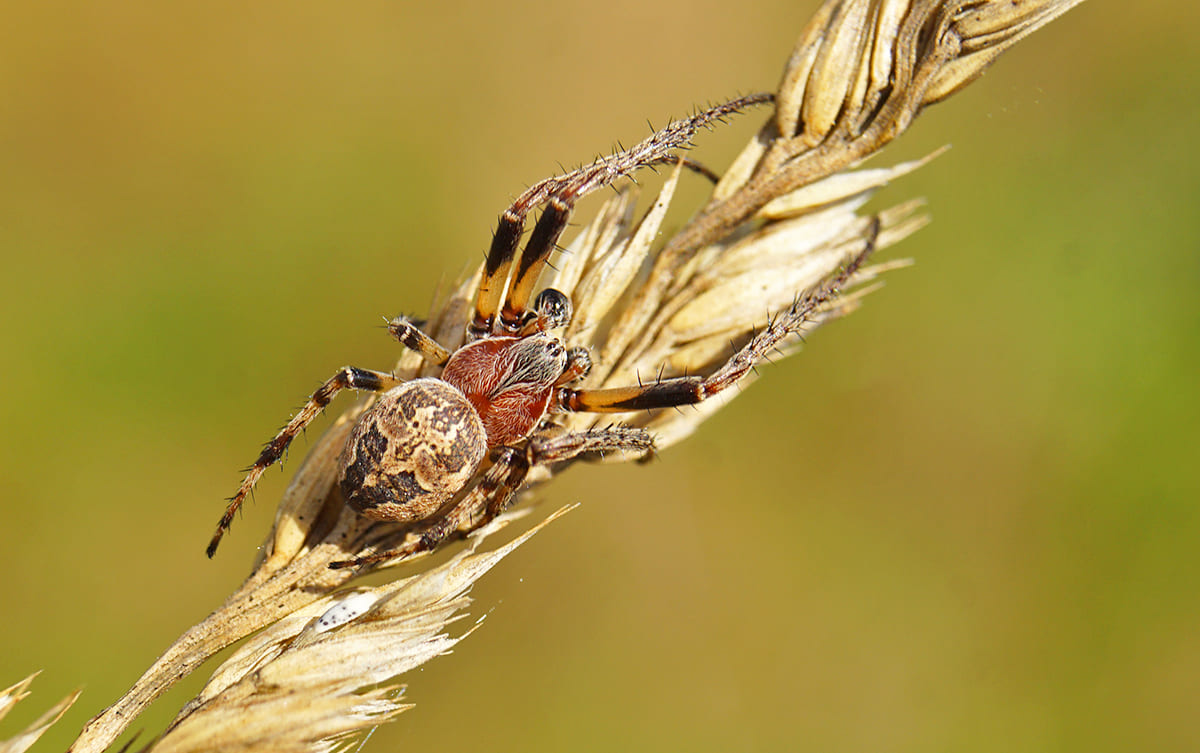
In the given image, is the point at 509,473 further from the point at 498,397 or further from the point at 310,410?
the point at 310,410

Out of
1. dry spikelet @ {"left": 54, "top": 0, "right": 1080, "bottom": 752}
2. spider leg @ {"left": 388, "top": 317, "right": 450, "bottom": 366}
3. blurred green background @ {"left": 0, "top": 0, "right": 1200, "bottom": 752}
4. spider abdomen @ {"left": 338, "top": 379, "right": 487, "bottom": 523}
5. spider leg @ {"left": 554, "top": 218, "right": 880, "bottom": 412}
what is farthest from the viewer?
blurred green background @ {"left": 0, "top": 0, "right": 1200, "bottom": 752}

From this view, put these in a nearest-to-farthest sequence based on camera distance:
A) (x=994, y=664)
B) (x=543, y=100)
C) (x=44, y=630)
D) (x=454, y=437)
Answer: (x=454, y=437) < (x=44, y=630) < (x=994, y=664) < (x=543, y=100)

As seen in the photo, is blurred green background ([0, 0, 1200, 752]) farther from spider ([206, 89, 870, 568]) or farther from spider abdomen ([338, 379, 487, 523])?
spider abdomen ([338, 379, 487, 523])

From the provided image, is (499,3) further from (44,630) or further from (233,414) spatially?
(44,630)

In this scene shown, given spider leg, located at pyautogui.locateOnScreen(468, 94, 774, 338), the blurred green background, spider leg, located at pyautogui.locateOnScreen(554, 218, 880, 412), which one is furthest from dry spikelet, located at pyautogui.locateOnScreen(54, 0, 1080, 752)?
the blurred green background

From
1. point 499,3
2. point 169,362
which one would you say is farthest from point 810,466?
point 499,3

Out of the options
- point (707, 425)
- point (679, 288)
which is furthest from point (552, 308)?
point (707, 425)
